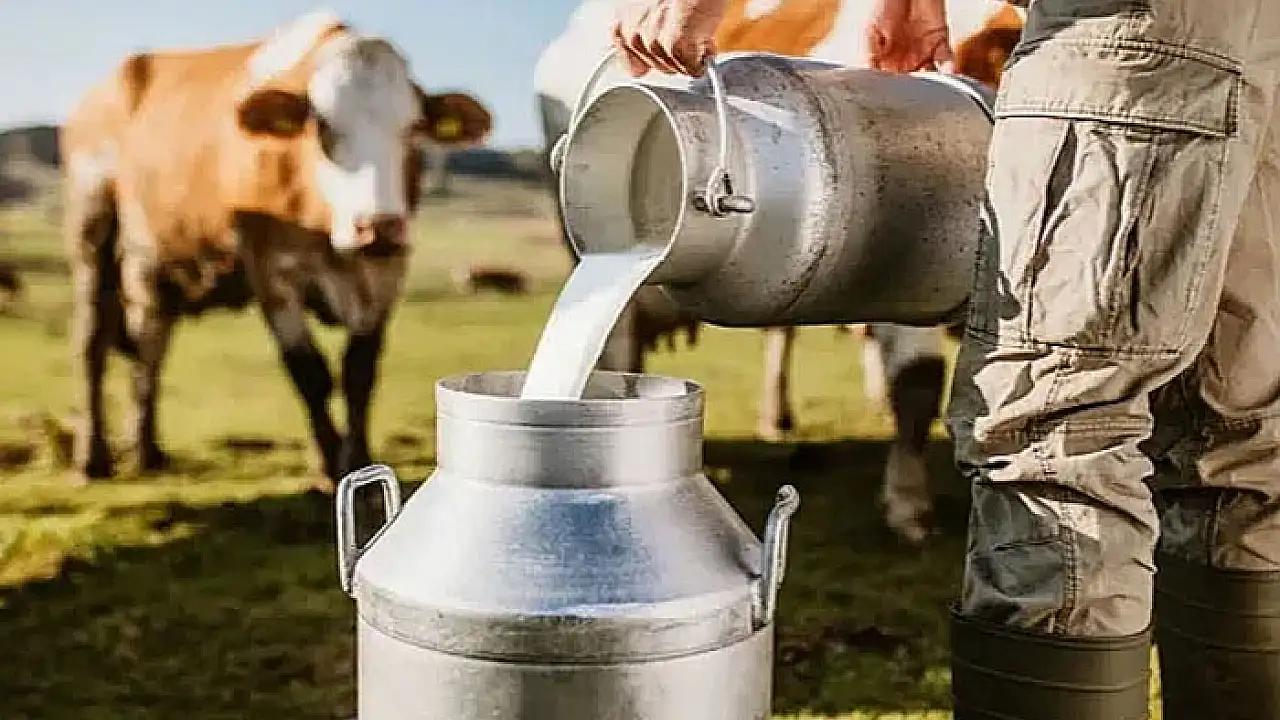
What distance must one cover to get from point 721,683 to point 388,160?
8.66ft

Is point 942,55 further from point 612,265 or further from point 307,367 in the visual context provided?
point 307,367

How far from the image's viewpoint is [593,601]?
1091mm

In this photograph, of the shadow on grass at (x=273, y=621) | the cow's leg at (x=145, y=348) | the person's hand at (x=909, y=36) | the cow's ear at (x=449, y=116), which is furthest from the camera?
the cow's leg at (x=145, y=348)

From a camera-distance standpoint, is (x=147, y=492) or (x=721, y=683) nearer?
(x=721, y=683)

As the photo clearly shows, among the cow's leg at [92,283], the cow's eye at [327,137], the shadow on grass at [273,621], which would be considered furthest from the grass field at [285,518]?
the cow's eye at [327,137]

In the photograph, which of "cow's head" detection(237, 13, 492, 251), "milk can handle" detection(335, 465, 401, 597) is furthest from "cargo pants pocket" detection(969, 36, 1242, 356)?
"cow's head" detection(237, 13, 492, 251)

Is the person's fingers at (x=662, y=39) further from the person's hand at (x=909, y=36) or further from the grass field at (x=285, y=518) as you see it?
the grass field at (x=285, y=518)

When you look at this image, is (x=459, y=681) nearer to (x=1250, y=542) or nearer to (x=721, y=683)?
(x=721, y=683)

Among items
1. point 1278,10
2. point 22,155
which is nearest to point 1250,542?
point 1278,10

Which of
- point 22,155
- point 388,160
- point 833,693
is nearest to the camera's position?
point 833,693

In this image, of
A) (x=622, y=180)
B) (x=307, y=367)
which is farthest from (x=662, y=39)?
(x=307, y=367)

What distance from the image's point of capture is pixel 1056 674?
1180 millimetres

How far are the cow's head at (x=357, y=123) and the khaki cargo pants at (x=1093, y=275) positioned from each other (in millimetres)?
2481

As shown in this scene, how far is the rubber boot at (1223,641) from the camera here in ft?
4.62
